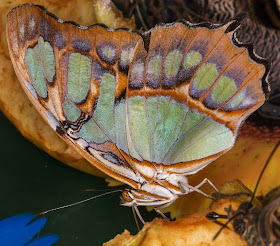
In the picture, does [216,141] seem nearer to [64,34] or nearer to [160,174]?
[160,174]

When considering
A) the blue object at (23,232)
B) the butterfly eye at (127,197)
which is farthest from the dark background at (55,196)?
the butterfly eye at (127,197)

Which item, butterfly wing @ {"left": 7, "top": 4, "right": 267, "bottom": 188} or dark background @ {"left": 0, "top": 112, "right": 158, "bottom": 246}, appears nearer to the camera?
butterfly wing @ {"left": 7, "top": 4, "right": 267, "bottom": 188}

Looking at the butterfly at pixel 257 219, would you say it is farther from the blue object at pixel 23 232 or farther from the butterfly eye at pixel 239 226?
the blue object at pixel 23 232

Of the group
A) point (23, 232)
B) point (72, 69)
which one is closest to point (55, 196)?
point (23, 232)

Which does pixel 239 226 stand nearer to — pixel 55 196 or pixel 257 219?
pixel 257 219

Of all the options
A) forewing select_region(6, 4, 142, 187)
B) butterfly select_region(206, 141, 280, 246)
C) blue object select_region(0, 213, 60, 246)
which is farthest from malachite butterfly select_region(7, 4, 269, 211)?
blue object select_region(0, 213, 60, 246)

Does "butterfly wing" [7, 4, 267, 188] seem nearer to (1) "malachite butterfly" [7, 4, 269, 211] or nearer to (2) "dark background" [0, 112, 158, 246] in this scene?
(1) "malachite butterfly" [7, 4, 269, 211]

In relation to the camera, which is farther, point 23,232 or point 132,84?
point 23,232
